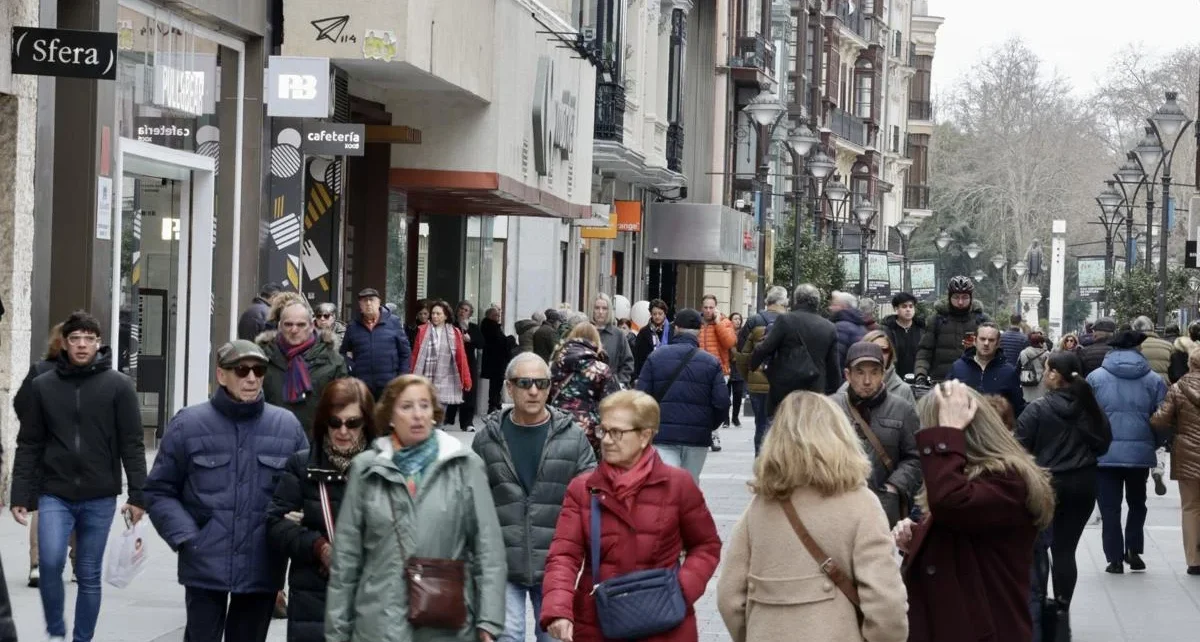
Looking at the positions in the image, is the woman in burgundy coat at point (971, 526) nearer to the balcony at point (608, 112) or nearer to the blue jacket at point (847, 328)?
the blue jacket at point (847, 328)

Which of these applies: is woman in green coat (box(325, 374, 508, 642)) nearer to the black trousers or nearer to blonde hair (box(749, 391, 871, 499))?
blonde hair (box(749, 391, 871, 499))

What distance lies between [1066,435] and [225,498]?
547cm

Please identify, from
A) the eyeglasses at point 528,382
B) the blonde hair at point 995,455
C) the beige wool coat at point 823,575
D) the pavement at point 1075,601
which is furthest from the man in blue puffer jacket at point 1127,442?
the beige wool coat at point 823,575

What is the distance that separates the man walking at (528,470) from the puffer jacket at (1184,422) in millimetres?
7184

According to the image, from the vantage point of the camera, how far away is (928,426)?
6977mm

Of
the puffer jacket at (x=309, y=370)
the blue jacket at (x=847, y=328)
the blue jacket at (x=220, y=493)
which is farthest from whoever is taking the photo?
the blue jacket at (x=847, y=328)

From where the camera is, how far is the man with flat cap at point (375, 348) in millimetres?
16453

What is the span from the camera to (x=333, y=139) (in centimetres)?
2012

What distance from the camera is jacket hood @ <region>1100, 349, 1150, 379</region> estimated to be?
14695 mm

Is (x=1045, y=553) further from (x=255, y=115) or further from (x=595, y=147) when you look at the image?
(x=595, y=147)

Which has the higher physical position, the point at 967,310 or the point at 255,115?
the point at 255,115

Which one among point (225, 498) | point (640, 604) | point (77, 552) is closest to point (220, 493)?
point (225, 498)

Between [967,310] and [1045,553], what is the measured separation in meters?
5.57

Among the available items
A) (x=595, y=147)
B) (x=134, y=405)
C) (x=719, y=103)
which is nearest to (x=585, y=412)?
(x=134, y=405)
